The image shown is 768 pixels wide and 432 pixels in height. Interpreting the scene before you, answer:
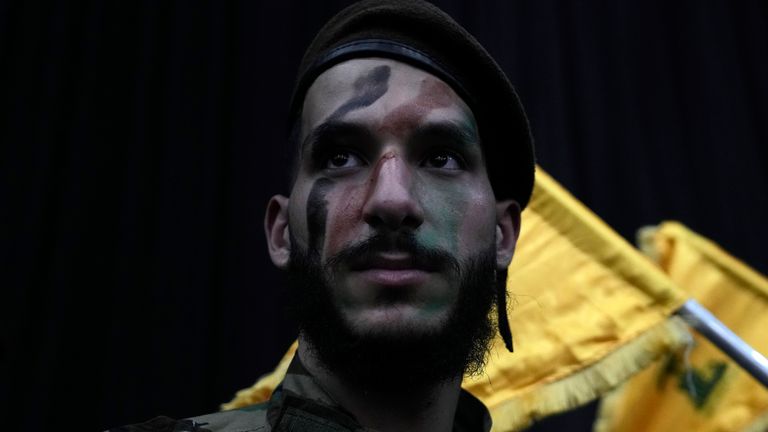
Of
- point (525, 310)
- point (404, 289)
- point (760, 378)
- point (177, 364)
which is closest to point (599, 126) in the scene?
point (525, 310)

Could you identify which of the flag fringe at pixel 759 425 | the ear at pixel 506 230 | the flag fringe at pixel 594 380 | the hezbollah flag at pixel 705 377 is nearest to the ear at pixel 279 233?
the ear at pixel 506 230

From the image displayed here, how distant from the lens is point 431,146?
108 centimetres

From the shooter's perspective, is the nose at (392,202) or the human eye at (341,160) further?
the human eye at (341,160)

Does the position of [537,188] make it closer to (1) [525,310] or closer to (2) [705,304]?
(1) [525,310]

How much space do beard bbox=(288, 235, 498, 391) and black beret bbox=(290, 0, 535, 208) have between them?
0.28 metres

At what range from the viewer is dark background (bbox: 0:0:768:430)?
2.27 metres

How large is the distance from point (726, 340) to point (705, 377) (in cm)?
20

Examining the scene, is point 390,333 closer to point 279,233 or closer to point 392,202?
point 392,202

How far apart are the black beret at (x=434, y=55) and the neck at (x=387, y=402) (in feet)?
1.46

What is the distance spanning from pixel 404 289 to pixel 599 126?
7.56 feet

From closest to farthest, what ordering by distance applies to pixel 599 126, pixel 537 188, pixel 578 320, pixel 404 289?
pixel 404 289, pixel 578 320, pixel 537 188, pixel 599 126

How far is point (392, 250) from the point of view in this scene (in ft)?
3.14

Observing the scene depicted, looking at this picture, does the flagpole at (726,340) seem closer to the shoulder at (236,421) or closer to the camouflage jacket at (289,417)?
the camouflage jacket at (289,417)

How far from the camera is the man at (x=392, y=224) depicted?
0.94 metres
